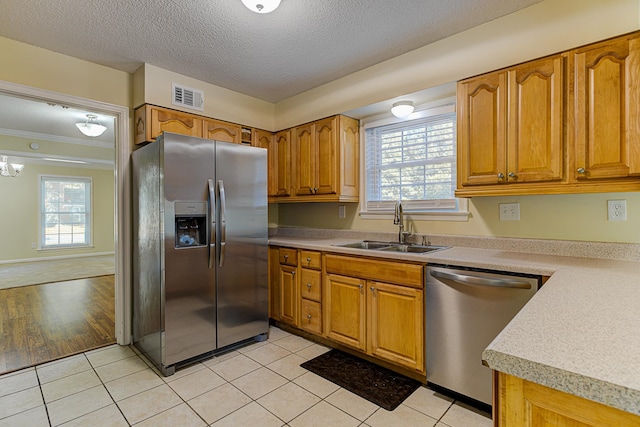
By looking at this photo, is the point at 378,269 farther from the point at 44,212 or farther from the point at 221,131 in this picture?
the point at 44,212

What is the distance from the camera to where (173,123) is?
117 inches

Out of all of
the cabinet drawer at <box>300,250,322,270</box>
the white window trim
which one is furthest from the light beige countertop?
the cabinet drawer at <box>300,250,322,270</box>

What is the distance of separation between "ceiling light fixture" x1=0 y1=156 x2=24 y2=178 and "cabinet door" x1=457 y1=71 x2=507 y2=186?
7564mm

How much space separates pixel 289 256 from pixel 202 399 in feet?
4.42

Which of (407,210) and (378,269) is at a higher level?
(407,210)

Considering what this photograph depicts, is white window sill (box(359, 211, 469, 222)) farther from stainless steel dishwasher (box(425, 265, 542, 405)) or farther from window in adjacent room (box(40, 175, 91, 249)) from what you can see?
window in adjacent room (box(40, 175, 91, 249))

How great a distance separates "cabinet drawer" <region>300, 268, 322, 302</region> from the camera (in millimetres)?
2816

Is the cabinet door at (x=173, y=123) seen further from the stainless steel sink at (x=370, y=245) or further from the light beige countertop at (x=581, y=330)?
the light beige countertop at (x=581, y=330)

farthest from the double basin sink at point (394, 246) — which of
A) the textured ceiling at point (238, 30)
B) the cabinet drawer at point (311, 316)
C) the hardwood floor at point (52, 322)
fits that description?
the hardwood floor at point (52, 322)

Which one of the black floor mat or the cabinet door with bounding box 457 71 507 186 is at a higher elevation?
the cabinet door with bounding box 457 71 507 186

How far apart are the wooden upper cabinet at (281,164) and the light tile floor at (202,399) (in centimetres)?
180

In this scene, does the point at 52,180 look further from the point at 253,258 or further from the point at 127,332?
the point at 253,258

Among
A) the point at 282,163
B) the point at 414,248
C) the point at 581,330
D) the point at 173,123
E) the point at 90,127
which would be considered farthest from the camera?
the point at 90,127

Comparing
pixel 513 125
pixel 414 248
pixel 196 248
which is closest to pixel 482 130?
pixel 513 125
